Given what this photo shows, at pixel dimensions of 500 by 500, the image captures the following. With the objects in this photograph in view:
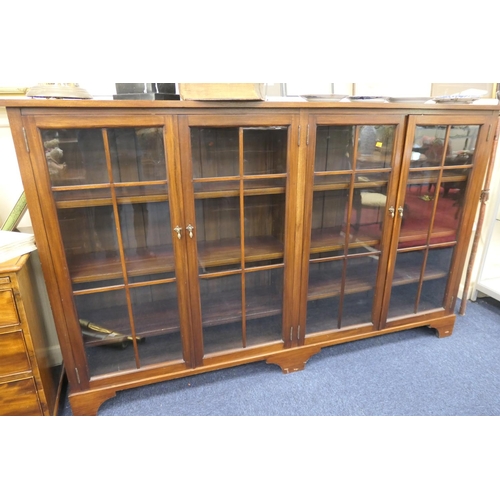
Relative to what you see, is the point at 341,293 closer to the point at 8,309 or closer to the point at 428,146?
the point at 428,146

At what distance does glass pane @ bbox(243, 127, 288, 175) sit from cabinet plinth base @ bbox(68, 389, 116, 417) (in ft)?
3.59

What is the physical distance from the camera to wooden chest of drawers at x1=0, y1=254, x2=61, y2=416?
3.70 feet

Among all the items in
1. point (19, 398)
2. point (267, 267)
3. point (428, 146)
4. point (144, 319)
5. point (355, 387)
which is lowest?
point (355, 387)

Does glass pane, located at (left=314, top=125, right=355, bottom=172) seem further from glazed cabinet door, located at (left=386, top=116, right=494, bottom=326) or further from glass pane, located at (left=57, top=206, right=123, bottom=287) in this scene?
glass pane, located at (left=57, top=206, right=123, bottom=287)

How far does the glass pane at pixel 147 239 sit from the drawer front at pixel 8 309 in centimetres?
40

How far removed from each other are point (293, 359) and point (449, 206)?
1.13 m

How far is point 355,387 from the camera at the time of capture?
5.24 feet

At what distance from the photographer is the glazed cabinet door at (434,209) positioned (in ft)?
5.20

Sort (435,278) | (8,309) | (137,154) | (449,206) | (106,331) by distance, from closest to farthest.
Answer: (8,309) → (137,154) → (106,331) → (449,206) → (435,278)

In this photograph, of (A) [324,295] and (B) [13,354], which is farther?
(A) [324,295]

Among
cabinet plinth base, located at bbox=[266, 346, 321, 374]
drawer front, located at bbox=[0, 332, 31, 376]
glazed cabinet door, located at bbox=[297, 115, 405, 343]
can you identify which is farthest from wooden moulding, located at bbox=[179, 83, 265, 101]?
cabinet plinth base, located at bbox=[266, 346, 321, 374]

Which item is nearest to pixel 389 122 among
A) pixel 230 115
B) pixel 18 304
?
pixel 230 115

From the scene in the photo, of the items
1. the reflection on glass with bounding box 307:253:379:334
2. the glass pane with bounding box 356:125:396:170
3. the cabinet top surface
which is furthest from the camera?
the reflection on glass with bounding box 307:253:379:334

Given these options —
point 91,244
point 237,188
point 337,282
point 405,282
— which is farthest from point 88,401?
point 405,282
